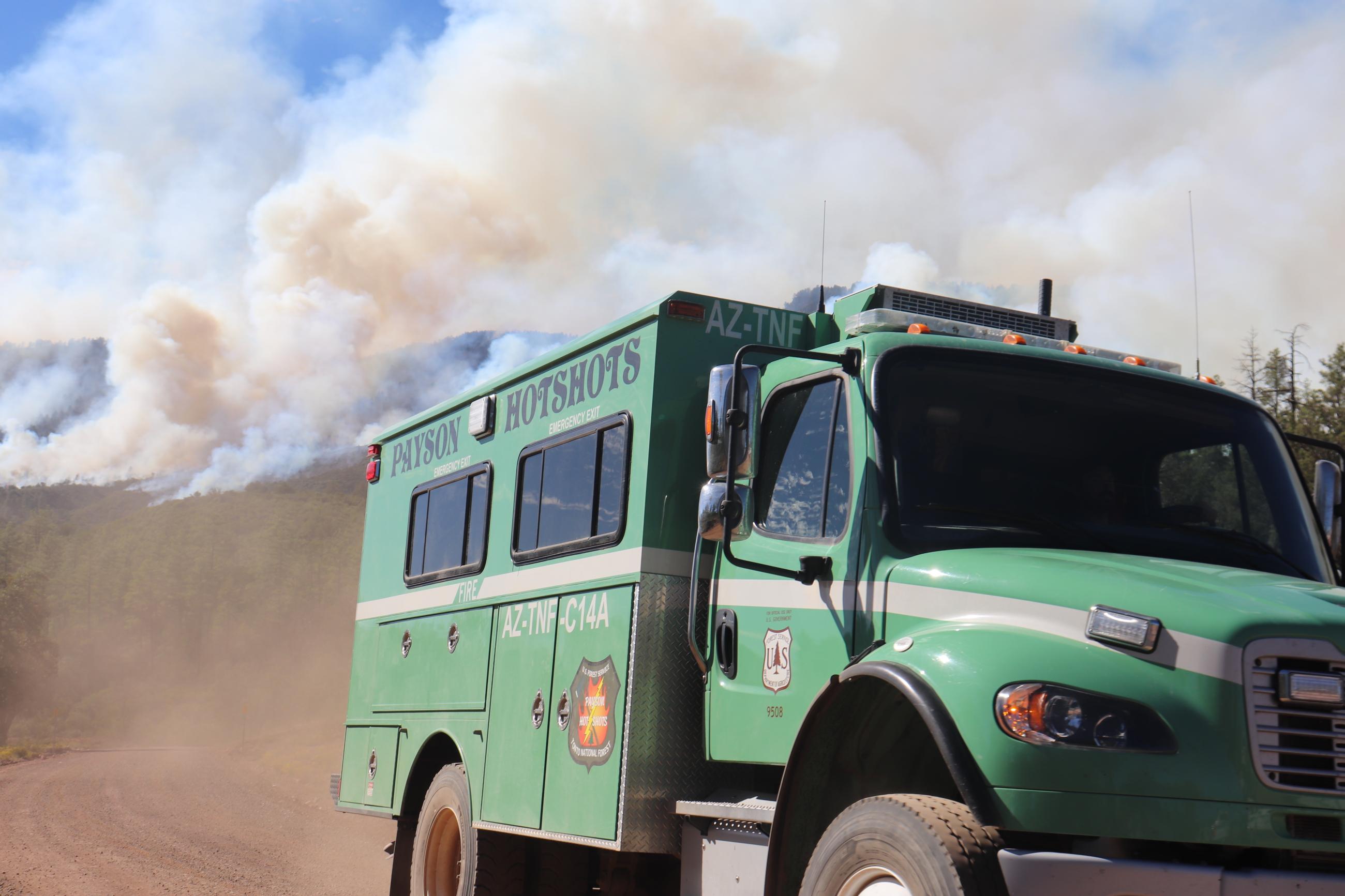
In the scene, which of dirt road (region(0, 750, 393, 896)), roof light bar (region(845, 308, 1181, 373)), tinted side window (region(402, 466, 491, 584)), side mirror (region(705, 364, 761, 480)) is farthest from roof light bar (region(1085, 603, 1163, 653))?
dirt road (region(0, 750, 393, 896))

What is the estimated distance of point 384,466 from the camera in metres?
10.6

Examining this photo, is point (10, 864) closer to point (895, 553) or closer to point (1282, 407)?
point (895, 553)

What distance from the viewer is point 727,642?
226 inches

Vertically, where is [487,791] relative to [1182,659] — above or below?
below

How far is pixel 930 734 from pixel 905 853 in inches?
24.3

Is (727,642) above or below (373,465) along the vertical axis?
below

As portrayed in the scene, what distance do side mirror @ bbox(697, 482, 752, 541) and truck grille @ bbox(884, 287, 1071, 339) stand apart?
1505 mm

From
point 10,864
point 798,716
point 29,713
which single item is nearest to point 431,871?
point 798,716

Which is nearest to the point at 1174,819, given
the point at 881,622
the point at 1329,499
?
the point at 881,622

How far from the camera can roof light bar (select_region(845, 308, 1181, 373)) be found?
18.6 feet

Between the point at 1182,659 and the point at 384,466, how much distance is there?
7936 mm

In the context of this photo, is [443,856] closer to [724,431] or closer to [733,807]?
[733,807]

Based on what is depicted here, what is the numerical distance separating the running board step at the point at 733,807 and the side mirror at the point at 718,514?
42.3 inches

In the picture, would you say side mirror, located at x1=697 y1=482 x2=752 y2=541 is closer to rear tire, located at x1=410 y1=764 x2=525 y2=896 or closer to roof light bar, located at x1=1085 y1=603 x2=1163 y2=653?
roof light bar, located at x1=1085 y1=603 x2=1163 y2=653
